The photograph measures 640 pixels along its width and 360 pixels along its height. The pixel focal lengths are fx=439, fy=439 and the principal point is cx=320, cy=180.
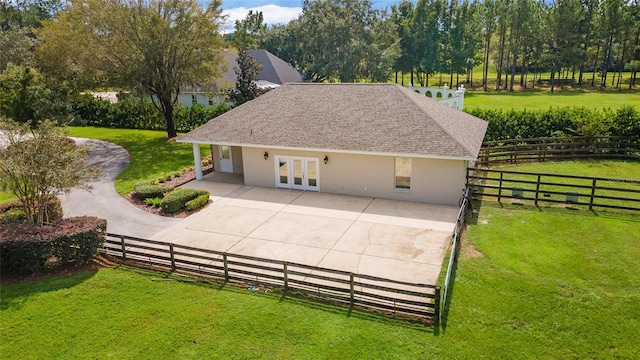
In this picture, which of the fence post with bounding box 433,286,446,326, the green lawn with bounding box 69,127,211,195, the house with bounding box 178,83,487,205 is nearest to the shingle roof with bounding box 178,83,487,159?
the house with bounding box 178,83,487,205

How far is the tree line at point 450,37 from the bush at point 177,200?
35364mm

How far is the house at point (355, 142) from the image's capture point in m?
17.6

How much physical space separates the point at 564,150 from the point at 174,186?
67.5ft

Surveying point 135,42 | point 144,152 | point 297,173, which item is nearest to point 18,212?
point 297,173

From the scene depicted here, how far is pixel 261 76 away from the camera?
4609cm

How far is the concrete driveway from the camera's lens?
12.9m

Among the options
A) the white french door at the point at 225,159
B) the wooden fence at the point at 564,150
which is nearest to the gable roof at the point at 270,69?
the white french door at the point at 225,159

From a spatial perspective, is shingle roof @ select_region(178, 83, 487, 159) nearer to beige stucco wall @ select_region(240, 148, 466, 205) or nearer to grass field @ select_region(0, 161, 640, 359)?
beige stucco wall @ select_region(240, 148, 466, 205)

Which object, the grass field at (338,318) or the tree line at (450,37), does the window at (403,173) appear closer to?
the grass field at (338,318)

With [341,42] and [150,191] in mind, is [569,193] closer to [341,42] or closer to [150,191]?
[150,191]

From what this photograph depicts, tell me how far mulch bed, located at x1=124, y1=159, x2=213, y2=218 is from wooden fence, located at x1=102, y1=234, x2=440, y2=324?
3518 mm

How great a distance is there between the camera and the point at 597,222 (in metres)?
15.4

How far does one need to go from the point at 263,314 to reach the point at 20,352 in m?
5.14

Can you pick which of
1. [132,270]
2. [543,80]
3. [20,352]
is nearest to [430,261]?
[132,270]
